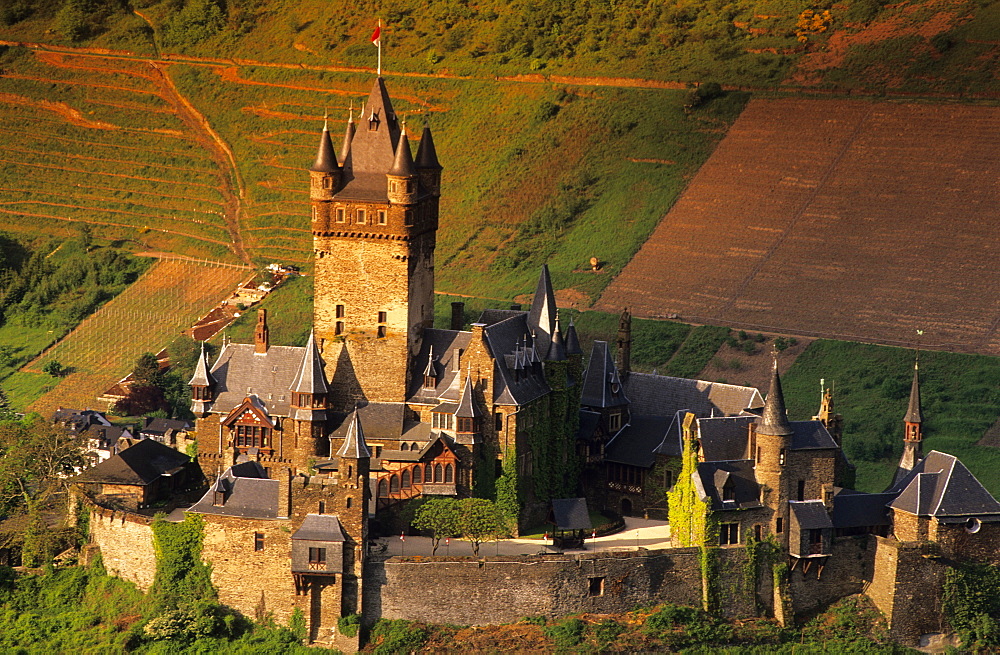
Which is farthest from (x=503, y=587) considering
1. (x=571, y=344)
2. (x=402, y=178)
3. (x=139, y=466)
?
(x=402, y=178)

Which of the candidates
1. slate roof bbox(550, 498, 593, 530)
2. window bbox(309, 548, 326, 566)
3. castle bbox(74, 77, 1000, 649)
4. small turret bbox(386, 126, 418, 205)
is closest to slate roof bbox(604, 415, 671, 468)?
castle bbox(74, 77, 1000, 649)

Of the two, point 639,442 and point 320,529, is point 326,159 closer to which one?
point 320,529

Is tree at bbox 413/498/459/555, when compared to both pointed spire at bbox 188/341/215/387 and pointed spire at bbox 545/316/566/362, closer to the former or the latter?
pointed spire at bbox 545/316/566/362

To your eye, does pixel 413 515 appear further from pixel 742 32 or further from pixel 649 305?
pixel 742 32

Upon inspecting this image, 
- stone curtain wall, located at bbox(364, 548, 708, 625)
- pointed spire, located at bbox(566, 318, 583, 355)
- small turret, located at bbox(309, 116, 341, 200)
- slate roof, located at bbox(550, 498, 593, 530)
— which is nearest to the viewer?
stone curtain wall, located at bbox(364, 548, 708, 625)

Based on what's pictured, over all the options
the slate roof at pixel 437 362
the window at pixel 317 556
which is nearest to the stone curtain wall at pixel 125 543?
the window at pixel 317 556
